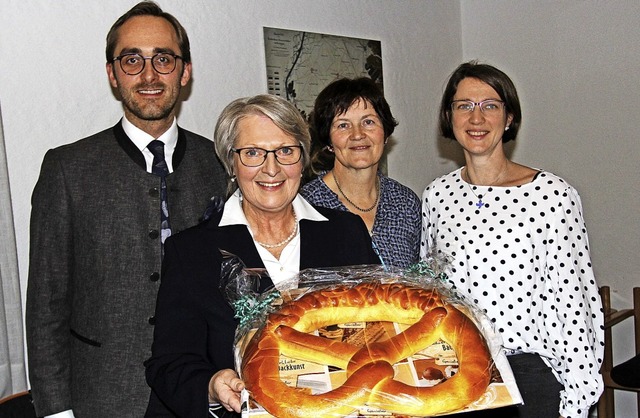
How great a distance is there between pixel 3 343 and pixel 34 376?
486 mm

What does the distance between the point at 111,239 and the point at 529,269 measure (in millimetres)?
1247

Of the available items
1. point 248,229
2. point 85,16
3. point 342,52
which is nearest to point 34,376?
point 248,229

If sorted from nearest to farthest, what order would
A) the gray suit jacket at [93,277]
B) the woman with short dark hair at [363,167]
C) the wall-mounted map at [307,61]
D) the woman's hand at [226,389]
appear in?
the woman's hand at [226,389] < the gray suit jacket at [93,277] < the woman with short dark hair at [363,167] < the wall-mounted map at [307,61]

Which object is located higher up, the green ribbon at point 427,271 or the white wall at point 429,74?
the white wall at point 429,74

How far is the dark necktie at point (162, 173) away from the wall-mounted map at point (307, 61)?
4.55 ft

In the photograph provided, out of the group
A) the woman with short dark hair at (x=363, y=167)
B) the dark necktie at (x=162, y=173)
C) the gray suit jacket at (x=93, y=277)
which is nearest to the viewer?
the gray suit jacket at (x=93, y=277)

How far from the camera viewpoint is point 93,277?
74.2 inches

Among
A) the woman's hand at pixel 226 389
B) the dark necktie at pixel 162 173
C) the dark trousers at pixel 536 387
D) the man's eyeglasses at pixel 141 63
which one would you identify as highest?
the man's eyeglasses at pixel 141 63

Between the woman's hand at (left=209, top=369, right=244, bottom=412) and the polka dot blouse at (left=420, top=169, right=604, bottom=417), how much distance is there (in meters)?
0.89

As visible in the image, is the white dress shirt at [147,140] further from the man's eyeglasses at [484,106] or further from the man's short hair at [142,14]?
the man's eyeglasses at [484,106]

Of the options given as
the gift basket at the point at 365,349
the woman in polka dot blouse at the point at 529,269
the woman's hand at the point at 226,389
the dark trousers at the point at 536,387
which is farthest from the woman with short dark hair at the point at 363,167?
the woman's hand at the point at 226,389

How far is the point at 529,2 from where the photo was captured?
429cm

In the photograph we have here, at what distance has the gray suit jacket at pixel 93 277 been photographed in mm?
1845

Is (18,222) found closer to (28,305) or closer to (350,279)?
(28,305)
